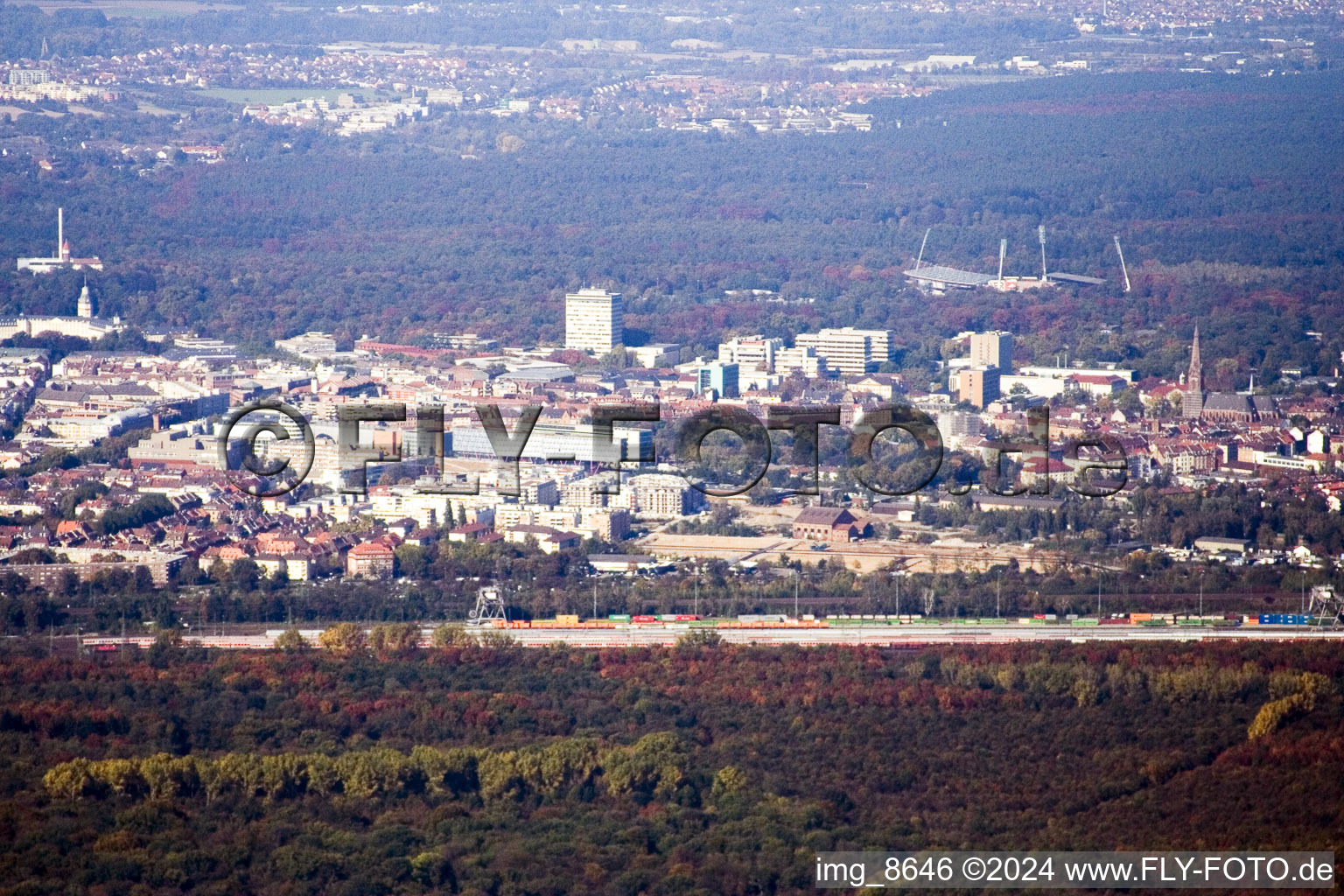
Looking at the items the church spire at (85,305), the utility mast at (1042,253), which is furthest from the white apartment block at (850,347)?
the church spire at (85,305)

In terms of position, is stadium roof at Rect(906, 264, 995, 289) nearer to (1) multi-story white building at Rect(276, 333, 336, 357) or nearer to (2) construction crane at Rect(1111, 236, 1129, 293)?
(2) construction crane at Rect(1111, 236, 1129, 293)

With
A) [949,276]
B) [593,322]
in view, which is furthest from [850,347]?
[949,276]

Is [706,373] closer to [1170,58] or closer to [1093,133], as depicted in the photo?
[1093,133]

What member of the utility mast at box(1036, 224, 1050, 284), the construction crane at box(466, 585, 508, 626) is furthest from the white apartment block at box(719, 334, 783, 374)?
the construction crane at box(466, 585, 508, 626)

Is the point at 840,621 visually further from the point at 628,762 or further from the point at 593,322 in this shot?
the point at 593,322

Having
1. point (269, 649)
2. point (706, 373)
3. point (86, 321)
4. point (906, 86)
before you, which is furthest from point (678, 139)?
point (269, 649)

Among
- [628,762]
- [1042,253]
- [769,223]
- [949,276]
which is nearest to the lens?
[628,762]

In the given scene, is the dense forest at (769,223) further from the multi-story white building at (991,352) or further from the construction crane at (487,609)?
the construction crane at (487,609)
